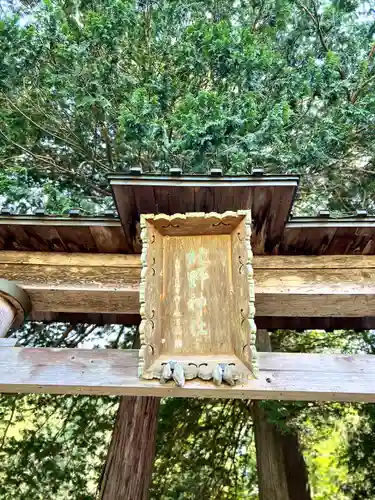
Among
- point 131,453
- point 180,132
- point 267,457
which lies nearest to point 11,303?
point 131,453

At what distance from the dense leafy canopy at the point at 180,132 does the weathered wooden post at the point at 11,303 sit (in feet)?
5.21

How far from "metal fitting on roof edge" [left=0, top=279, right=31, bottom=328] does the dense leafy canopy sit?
5.18 feet

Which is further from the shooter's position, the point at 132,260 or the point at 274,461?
the point at 274,461

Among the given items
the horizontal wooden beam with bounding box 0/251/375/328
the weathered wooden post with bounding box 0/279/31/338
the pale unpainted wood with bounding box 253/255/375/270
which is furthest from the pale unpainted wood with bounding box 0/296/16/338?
the pale unpainted wood with bounding box 253/255/375/270

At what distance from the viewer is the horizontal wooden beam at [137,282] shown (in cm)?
277

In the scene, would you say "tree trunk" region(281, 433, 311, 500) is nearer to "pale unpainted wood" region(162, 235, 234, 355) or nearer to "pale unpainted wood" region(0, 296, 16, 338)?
"pale unpainted wood" region(162, 235, 234, 355)

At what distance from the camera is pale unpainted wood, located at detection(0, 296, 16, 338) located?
2570 millimetres

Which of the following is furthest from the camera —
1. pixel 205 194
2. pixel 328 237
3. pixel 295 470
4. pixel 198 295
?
pixel 295 470

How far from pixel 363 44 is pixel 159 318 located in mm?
5114

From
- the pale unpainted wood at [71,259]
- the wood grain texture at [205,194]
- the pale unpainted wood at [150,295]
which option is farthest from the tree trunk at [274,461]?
the pale unpainted wood at [150,295]

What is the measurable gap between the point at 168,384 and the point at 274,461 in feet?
11.9

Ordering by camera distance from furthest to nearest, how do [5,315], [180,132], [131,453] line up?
[180,132]
[131,453]
[5,315]

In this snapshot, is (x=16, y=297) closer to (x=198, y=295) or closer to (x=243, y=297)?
(x=198, y=295)

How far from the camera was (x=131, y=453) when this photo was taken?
3947 millimetres
